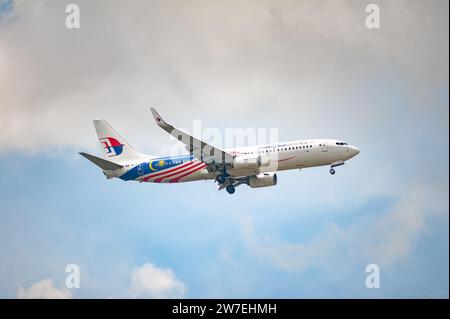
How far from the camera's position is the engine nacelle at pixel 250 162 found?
8094cm

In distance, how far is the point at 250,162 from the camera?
3189 inches

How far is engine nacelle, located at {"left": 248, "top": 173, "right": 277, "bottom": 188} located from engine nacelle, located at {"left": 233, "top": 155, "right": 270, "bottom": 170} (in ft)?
19.9

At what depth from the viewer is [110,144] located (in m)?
88.9

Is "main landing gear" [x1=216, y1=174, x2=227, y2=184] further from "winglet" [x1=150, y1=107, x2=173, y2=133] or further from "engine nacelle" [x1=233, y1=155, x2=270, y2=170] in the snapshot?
"winglet" [x1=150, y1=107, x2=173, y2=133]

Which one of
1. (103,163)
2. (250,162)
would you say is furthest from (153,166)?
(250,162)

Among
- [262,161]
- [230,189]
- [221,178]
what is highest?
[262,161]

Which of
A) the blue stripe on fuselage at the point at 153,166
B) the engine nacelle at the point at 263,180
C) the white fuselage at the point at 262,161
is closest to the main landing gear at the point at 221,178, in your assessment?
the white fuselage at the point at 262,161

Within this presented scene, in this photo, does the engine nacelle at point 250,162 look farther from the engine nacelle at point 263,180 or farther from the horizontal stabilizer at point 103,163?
the horizontal stabilizer at point 103,163

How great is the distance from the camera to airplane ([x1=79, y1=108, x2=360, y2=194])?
81.2 metres

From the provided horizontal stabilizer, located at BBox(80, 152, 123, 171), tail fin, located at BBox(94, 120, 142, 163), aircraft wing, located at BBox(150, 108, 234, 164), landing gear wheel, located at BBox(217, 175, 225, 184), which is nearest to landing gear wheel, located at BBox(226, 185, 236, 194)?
landing gear wheel, located at BBox(217, 175, 225, 184)

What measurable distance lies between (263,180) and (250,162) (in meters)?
7.00

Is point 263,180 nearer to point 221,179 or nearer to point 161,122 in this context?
point 221,179
